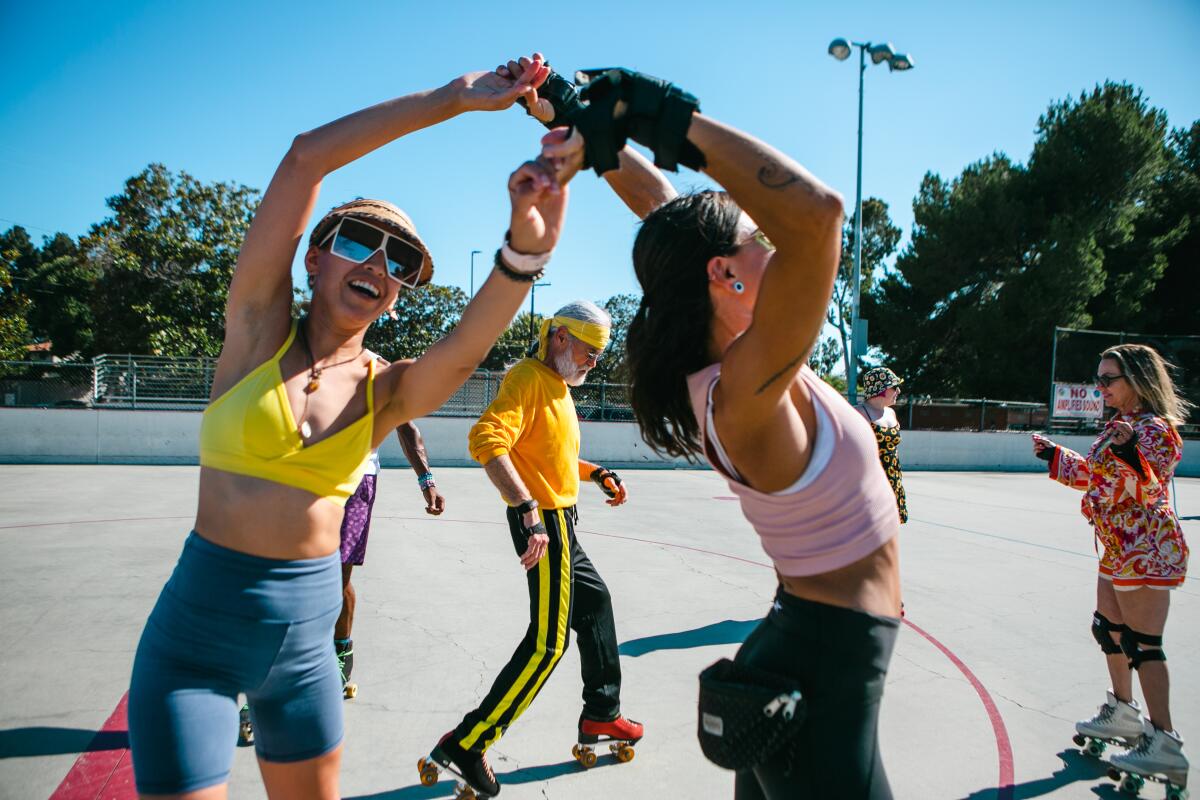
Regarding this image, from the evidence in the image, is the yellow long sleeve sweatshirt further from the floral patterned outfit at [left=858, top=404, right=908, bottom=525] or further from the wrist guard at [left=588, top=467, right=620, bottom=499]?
the floral patterned outfit at [left=858, top=404, right=908, bottom=525]

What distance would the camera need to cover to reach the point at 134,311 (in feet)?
83.4

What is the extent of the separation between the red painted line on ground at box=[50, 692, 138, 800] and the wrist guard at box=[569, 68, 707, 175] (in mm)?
2982

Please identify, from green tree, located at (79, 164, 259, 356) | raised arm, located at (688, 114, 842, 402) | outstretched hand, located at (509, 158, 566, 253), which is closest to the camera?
raised arm, located at (688, 114, 842, 402)

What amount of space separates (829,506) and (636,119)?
0.80m

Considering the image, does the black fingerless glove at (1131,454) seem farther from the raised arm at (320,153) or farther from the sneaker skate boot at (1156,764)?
the raised arm at (320,153)

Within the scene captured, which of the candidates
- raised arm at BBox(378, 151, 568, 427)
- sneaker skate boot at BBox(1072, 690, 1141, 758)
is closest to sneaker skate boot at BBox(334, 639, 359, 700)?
raised arm at BBox(378, 151, 568, 427)

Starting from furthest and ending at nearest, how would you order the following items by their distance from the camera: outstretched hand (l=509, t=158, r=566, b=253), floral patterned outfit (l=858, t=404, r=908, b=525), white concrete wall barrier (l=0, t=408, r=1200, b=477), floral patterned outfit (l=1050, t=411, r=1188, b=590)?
white concrete wall barrier (l=0, t=408, r=1200, b=477)
floral patterned outfit (l=858, t=404, r=908, b=525)
floral patterned outfit (l=1050, t=411, r=1188, b=590)
outstretched hand (l=509, t=158, r=566, b=253)

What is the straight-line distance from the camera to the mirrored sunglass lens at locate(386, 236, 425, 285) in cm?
194

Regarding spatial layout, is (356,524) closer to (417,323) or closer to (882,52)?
(882,52)

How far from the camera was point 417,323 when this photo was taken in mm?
33219

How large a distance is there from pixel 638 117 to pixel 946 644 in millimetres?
4801

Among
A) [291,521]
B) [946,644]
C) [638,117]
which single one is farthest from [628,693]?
[638,117]

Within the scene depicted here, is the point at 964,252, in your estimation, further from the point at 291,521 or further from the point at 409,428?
the point at 291,521

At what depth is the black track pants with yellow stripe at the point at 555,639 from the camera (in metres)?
2.96
